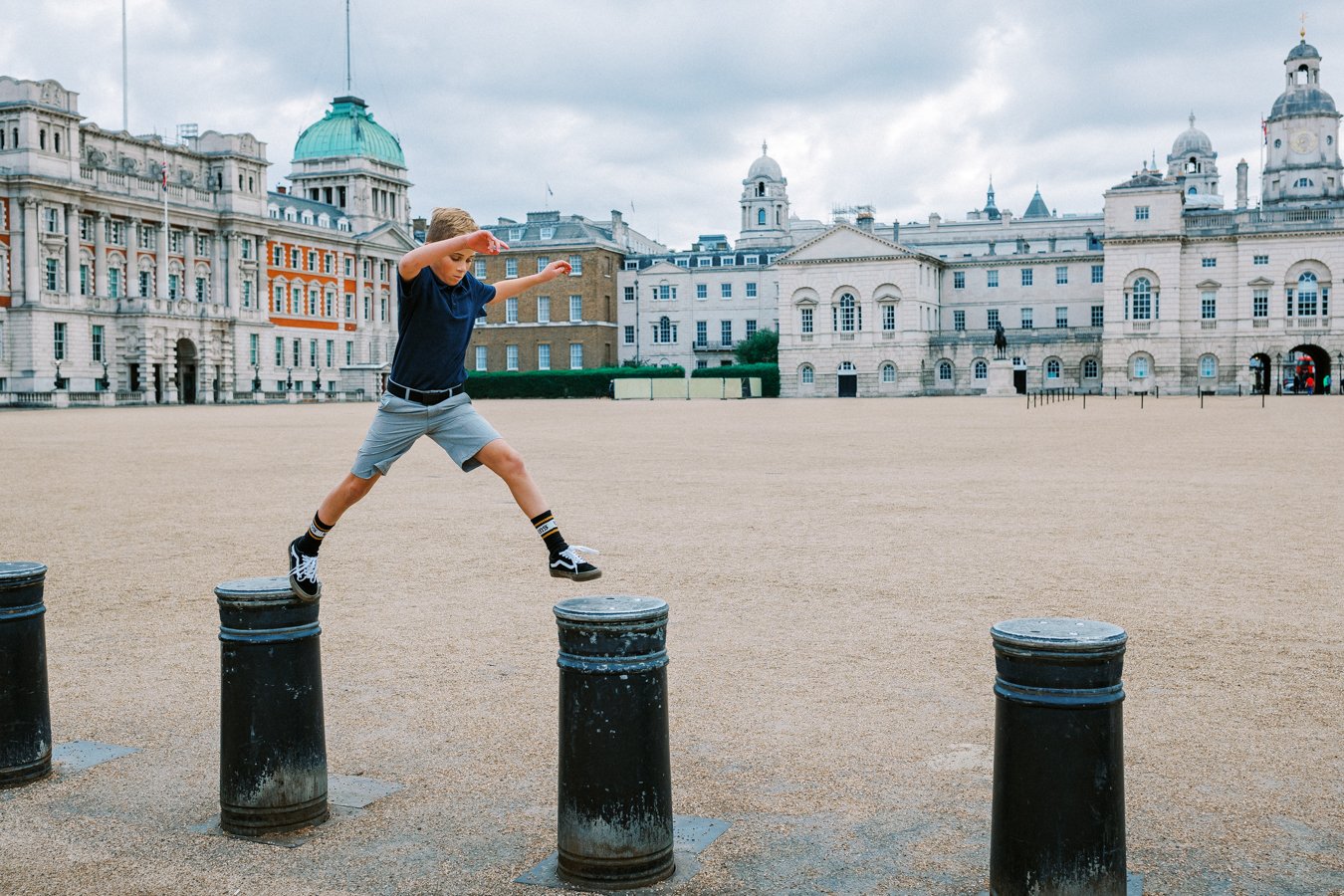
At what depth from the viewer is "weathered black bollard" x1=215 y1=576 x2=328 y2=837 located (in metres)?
4.72

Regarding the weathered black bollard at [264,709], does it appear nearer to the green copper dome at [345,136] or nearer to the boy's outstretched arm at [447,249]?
the boy's outstretched arm at [447,249]

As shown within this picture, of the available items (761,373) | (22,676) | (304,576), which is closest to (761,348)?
(761,373)

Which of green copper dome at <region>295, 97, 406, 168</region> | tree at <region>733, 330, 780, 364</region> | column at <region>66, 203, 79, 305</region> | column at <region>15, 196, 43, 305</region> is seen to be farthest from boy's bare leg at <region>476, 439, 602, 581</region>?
green copper dome at <region>295, 97, 406, 168</region>

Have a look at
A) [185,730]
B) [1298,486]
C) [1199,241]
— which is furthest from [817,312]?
[185,730]

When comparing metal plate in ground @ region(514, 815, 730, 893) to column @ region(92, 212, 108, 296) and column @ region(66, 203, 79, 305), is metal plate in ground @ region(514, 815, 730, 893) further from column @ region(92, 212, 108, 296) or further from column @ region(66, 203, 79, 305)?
column @ region(92, 212, 108, 296)

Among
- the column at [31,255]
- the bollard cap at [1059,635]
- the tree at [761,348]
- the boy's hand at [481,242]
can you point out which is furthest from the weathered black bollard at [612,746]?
the tree at [761,348]

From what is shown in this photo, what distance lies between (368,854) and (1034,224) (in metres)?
108

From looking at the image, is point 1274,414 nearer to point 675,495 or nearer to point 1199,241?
point 675,495

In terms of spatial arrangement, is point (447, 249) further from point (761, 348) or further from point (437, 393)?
point (761, 348)

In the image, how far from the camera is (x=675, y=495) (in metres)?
15.6

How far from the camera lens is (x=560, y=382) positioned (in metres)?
83.9

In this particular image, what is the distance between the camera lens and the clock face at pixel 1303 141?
97625mm

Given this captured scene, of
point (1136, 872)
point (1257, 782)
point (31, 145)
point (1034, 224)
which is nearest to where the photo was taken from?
point (1136, 872)

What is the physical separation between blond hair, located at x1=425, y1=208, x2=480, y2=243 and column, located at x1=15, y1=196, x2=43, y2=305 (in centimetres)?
7009
